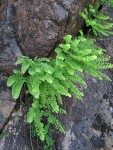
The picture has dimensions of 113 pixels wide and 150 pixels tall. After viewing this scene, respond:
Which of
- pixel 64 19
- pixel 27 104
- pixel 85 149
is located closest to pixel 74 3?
pixel 64 19

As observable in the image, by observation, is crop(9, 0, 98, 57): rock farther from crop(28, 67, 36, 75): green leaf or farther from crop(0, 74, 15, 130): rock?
crop(0, 74, 15, 130): rock

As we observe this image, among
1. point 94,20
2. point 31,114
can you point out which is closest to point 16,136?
point 31,114

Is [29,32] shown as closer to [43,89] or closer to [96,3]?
[43,89]

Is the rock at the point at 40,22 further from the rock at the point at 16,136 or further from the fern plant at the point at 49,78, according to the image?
the rock at the point at 16,136

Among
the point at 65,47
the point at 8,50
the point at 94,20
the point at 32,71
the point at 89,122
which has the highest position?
the point at 94,20

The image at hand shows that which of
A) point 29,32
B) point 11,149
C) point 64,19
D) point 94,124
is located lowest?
point 11,149

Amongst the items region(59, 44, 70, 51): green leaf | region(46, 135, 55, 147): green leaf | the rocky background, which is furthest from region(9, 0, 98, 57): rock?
region(46, 135, 55, 147): green leaf

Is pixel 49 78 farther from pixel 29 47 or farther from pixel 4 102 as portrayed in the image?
pixel 4 102
